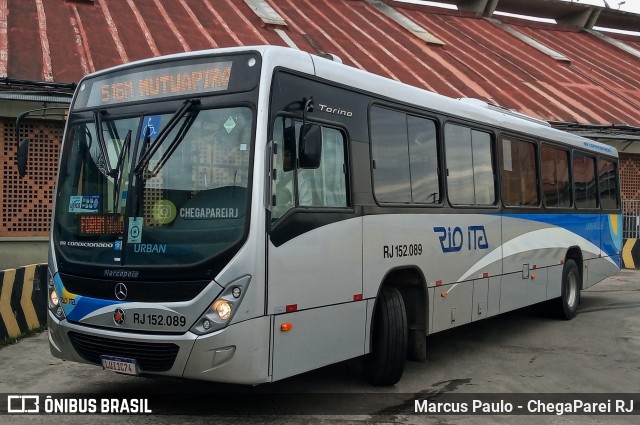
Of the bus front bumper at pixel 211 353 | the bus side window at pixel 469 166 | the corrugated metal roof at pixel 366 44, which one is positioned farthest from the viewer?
the corrugated metal roof at pixel 366 44

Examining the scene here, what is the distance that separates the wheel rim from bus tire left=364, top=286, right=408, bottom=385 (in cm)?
558

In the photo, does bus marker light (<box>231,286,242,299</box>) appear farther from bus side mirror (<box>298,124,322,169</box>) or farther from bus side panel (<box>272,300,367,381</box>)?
bus side mirror (<box>298,124,322,169</box>)

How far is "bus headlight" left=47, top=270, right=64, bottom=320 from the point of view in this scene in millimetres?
5781

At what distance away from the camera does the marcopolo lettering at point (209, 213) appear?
516cm

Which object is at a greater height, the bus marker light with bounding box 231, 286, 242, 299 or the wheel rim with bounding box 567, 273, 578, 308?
the bus marker light with bounding box 231, 286, 242, 299

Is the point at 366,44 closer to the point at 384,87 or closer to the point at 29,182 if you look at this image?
the point at 29,182

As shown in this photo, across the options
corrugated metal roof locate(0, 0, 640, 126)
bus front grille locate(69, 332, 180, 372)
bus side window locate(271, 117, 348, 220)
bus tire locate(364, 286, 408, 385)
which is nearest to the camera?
bus front grille locate(69, 332, 180, 372)

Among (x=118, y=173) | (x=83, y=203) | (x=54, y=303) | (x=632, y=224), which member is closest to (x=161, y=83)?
(x=118, y=173)

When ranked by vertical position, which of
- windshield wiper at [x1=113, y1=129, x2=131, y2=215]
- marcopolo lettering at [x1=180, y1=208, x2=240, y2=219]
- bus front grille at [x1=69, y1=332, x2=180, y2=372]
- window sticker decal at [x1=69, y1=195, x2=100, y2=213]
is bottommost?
bus front grille at [x1=69, y1=332, x2=180, y2=372]

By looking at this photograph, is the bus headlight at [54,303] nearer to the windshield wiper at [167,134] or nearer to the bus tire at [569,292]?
the windshield wiper at [167,134]

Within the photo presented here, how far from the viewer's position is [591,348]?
29.6ft

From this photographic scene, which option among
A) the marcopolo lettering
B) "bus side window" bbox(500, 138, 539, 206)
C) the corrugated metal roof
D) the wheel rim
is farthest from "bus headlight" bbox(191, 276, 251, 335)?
the corrugated metal roof

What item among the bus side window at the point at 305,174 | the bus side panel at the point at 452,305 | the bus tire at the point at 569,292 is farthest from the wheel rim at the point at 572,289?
the bus side window at the point at 305,174

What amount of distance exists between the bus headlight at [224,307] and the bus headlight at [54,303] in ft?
4.99
